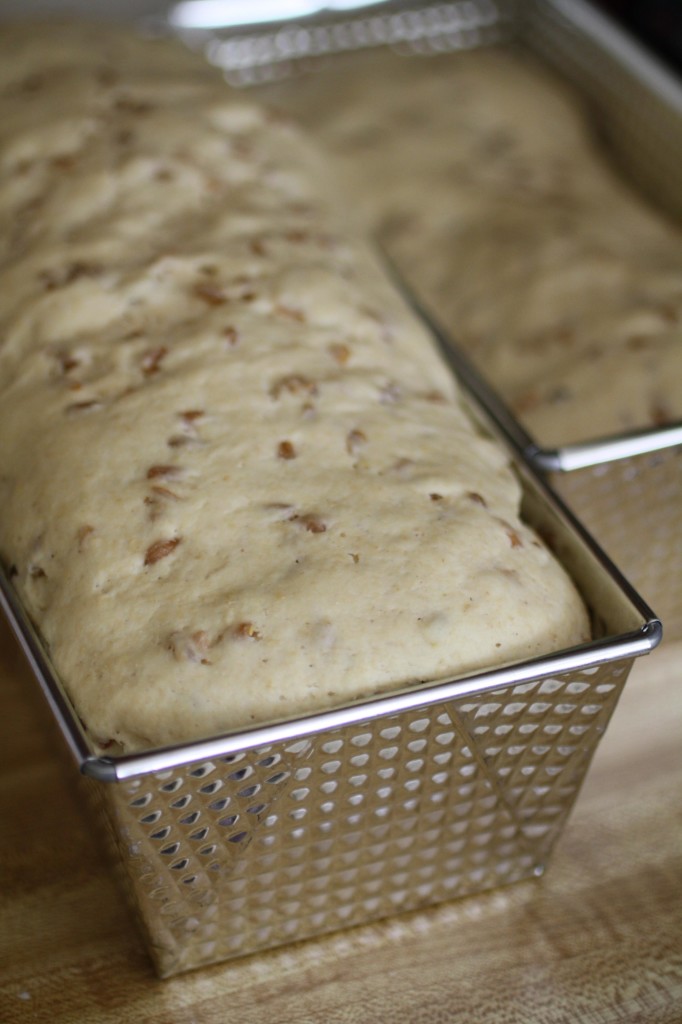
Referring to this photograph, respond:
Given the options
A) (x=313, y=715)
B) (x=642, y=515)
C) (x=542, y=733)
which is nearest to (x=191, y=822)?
(x=313, y=715)

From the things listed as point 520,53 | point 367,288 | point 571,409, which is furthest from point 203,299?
point 520,53

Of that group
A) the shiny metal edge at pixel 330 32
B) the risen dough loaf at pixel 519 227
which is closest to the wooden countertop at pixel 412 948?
the risen dough loaf at pixel 519 227

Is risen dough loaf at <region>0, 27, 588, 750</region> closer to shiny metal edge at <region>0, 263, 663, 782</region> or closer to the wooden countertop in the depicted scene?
shiny metal edge at <region>0, 263, 663, 782</region>

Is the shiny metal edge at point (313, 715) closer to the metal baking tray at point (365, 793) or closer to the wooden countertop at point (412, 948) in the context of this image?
the metal baking tray at point (365, 793)

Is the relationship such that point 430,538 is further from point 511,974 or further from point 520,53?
point 520,53

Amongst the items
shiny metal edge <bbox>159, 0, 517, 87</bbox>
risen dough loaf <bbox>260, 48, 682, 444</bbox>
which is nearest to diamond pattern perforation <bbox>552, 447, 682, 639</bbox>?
risen dough loaf <bbox>260, 48, 682, 444</bbox>

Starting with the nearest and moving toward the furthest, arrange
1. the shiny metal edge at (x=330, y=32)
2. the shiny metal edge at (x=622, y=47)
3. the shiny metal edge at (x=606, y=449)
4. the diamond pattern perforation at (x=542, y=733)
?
the diamond pattern perforation at (x=542, y=733)
the shiny metal edge at (x=606, y=449)
the shiny metal edge at (x=622, y=47)
the shiny metal edge at (x=330, y=32)

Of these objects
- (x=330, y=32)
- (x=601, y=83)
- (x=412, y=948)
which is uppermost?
(x=330, y=32)

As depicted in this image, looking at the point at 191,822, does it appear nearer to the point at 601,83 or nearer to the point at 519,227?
the point at 519,227
